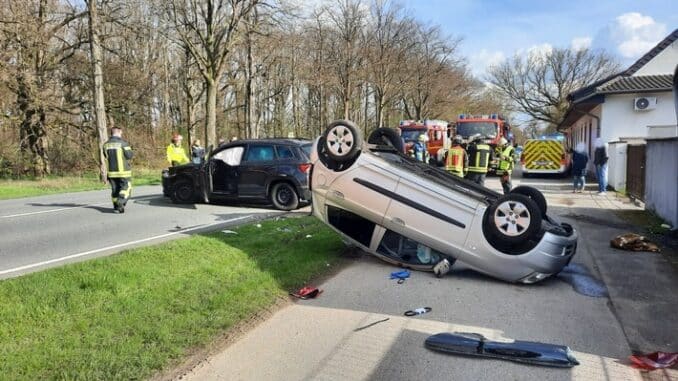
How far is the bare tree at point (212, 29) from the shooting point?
2305cm

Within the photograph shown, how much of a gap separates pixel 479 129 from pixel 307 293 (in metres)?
20.6

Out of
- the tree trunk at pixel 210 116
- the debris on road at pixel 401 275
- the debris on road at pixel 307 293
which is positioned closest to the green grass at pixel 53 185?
the tree trunk at pixel 210 116

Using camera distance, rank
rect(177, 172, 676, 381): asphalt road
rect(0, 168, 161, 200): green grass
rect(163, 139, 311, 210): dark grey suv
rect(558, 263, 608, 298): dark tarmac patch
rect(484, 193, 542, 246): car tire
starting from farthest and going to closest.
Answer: rect(0, 168, 161, 200): green grass
rect(163, 139, 311, 210): dark grey suv
rect(558, 263, 608, 298): dark tarmac patch
rect(484, 193, 542, 246): car tire
rect(177, 172, 676, 381): asphalt road

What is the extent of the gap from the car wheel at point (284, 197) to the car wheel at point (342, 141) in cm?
581

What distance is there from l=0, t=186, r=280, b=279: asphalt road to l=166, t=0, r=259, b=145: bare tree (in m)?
9.81

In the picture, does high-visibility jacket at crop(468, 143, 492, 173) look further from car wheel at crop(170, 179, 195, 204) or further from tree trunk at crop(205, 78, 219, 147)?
tree trunk at crop(205, 78, 219, 147)

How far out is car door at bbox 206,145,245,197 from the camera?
12.5 m

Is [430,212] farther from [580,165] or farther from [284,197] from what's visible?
[580,165]

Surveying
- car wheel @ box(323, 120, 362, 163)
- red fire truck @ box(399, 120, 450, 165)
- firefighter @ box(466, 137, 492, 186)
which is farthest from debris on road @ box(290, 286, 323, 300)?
red fire truck @ box(399, 120, 450, 165)

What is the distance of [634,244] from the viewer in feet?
24.5

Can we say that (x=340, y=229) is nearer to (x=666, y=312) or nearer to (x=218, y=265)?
(x=218, y=265)

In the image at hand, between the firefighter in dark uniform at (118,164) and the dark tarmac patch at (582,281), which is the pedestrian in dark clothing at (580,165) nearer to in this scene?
the dark tarmac patch at (582,281)

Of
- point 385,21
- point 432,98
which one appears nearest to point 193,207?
point 385,21

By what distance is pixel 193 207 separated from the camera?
12.5 metres
